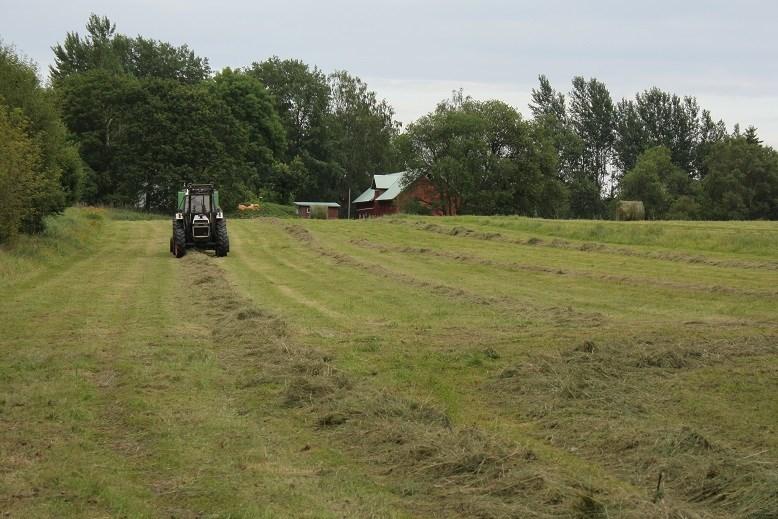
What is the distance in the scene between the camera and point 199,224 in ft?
99.6

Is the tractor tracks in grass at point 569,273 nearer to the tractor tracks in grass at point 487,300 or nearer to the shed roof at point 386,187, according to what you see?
the tractor tracks in grass at point 487,300

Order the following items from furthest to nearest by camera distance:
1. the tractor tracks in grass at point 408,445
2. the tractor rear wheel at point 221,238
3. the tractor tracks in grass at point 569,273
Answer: the tractor rear wheel at point 221,238 → the tractor tracks in grass at point 569,273 → the tractor tracks in grass at point 408,445

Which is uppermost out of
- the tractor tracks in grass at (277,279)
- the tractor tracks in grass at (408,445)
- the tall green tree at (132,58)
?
the tall green tree at (132,58)

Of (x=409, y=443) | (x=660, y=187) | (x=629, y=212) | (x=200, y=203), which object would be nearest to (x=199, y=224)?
(x=200, y=203)

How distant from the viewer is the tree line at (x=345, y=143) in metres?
66.1

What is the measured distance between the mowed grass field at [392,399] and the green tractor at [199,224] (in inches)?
349

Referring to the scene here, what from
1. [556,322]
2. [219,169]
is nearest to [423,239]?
[556,322]

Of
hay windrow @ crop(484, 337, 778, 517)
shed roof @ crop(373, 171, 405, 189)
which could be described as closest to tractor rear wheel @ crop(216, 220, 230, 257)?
hay windrow @ crop(484, 337, 778, 517)

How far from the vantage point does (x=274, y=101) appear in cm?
9006

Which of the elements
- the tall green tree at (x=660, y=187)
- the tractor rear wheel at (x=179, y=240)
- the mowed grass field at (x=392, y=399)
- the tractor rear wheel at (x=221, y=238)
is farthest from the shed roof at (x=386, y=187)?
the mowed grass field at (x=392, y=399)

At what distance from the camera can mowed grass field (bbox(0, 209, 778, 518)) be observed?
6391mm

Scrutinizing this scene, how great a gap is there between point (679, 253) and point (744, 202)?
53.3 metres

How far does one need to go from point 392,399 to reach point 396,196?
76232mm

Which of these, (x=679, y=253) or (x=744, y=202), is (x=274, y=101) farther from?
(x=679, y=253)
